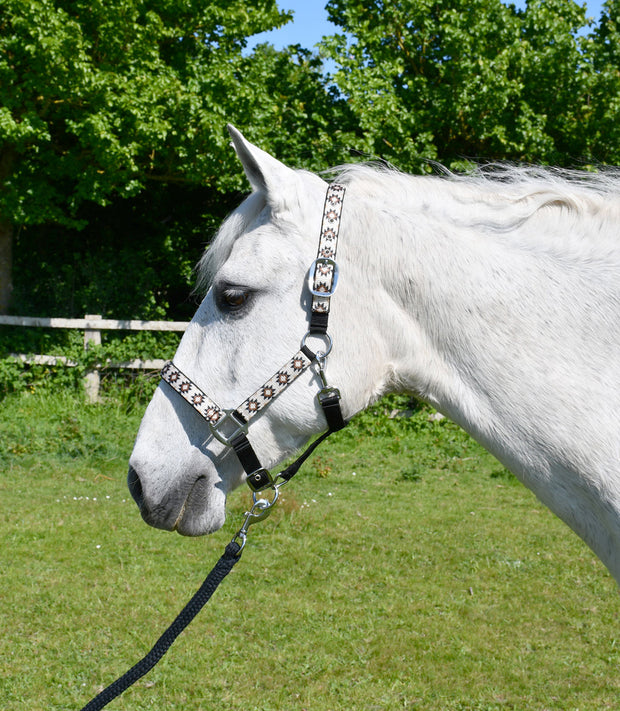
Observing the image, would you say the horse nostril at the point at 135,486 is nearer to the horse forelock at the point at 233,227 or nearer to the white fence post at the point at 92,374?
the horse forelock at the point at 233,227

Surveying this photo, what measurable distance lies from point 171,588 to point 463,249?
3.89m

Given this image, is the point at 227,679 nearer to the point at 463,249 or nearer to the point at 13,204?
the point at 463,249

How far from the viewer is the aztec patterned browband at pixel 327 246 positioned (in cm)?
166

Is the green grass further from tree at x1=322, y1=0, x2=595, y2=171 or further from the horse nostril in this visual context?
tree at x1=322, y1=0, x2=595, y2=171

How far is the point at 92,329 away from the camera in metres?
9.82

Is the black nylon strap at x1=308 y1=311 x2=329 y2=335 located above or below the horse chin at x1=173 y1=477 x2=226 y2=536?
above

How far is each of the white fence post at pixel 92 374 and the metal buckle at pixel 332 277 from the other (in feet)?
27.6

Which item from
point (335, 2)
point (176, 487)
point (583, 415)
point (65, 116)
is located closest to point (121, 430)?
point (65, 116)

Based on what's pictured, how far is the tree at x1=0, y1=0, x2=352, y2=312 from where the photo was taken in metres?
8.22

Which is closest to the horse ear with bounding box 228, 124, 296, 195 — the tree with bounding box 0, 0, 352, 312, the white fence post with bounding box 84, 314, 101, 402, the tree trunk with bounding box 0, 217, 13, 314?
the tree with bounding box 0, 0, 352, 312

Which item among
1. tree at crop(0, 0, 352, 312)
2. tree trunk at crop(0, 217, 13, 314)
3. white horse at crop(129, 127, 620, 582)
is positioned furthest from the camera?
tree trunk at crop(0, 217, 13, 314)

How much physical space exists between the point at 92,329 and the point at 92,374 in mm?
755

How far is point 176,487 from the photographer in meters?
1.74

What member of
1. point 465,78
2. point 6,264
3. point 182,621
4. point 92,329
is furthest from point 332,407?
point 6,264
